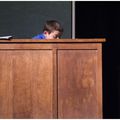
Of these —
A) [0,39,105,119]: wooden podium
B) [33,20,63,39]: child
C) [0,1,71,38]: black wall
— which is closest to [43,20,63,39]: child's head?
[33,20,63,39]: child

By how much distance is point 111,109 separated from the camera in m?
8.88

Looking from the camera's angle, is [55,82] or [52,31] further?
[52,31]

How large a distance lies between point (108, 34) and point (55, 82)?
2.31 meters

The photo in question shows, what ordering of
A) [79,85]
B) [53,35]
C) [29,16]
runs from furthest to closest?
[29,16]
[53,35]
[79,85]

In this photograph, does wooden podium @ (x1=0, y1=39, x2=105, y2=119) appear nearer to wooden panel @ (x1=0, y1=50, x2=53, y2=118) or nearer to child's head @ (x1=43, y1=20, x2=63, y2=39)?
wooden panel @ (x1=0, y1=50, x2=53, y2=118)

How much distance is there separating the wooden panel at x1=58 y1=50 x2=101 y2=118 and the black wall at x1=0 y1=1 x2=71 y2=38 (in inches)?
69.7

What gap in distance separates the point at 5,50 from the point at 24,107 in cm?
67

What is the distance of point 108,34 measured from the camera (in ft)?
29.3

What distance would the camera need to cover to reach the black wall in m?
8.57

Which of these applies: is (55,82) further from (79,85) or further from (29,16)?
(29,16)

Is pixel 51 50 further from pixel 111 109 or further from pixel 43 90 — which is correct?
pixel 111 109

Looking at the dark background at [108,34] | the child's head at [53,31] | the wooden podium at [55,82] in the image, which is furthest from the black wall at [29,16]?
the wooden podium at [55,82]

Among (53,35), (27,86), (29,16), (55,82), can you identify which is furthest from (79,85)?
A: (29,16)

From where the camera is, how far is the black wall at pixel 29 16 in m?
8.57
